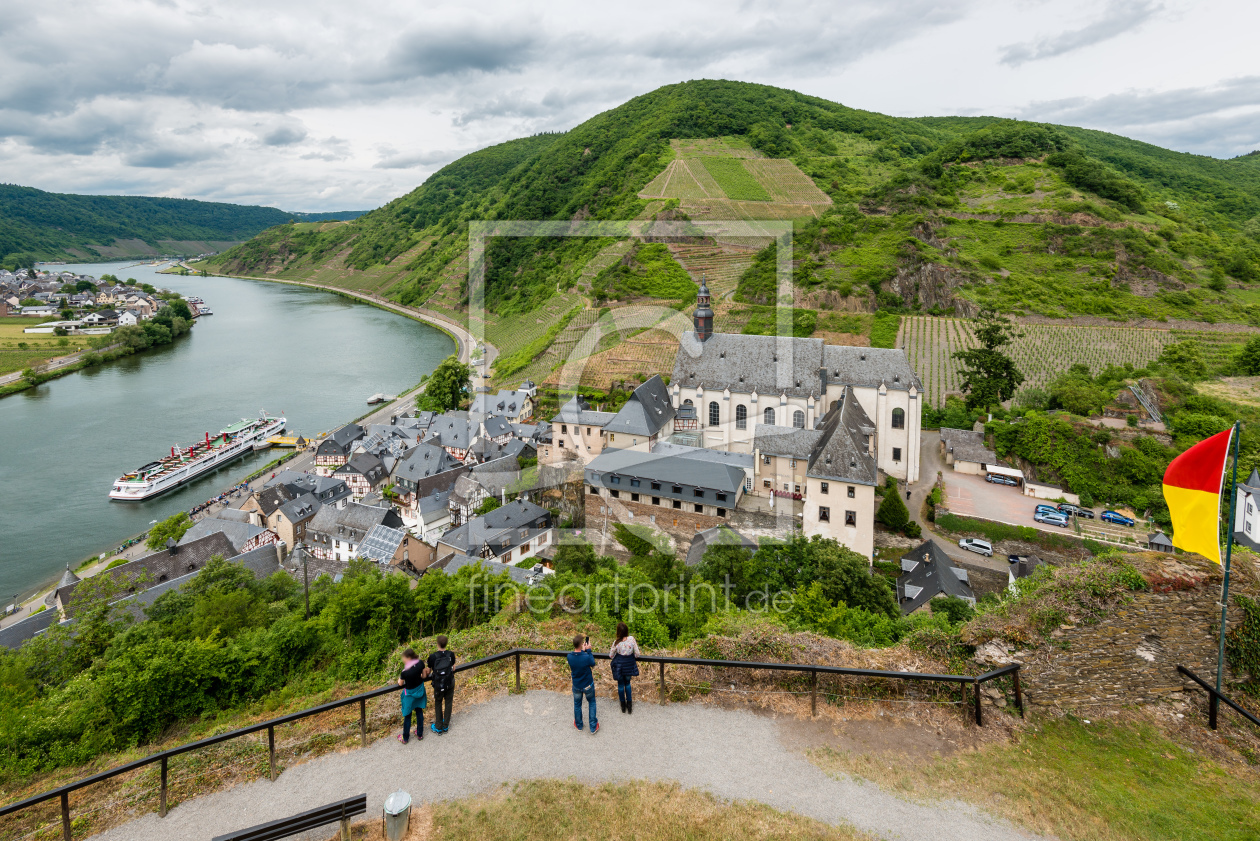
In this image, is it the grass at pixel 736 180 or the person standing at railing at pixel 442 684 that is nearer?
the person standing at railing at pixel 442 684

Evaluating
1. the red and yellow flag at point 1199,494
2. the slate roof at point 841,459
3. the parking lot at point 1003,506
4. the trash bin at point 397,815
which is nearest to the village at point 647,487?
the slate roof at point 841,459

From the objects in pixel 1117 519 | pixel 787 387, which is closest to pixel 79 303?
pixel 787 387

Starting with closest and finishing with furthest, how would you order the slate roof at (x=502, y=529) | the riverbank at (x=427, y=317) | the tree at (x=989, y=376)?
the slate roof at (x=502, y=529) → the tree at (x=989, y=376) → the riverbank at (x=427, y=317)

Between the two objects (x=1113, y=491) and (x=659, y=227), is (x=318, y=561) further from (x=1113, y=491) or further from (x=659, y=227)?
(x=659, y=227)

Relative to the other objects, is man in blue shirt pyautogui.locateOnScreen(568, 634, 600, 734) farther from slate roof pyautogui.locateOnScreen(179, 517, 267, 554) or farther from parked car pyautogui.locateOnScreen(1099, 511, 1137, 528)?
slate roof pyautogui.locateOnScreen(179, 517, 267, 554)

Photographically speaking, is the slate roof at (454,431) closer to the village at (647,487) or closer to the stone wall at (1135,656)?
the village at (647,487)

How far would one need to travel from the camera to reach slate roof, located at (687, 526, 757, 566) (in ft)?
70.7

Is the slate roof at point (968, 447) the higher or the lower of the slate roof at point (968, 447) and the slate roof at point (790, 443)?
the lower

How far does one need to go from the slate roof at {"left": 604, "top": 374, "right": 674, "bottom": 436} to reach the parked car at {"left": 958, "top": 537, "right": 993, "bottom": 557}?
16.3 meters

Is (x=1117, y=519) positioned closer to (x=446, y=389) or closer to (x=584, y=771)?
(x=584, y=771)

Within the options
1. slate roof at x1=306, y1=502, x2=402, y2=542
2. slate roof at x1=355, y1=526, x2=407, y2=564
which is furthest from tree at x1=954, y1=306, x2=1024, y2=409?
slate roof at x1=306, y1=502, x2=402, y2=542

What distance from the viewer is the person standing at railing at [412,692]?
6.62 meters

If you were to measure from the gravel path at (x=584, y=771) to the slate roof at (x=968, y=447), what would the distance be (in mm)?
31334

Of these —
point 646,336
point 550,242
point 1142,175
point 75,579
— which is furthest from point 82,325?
point 1142,175
